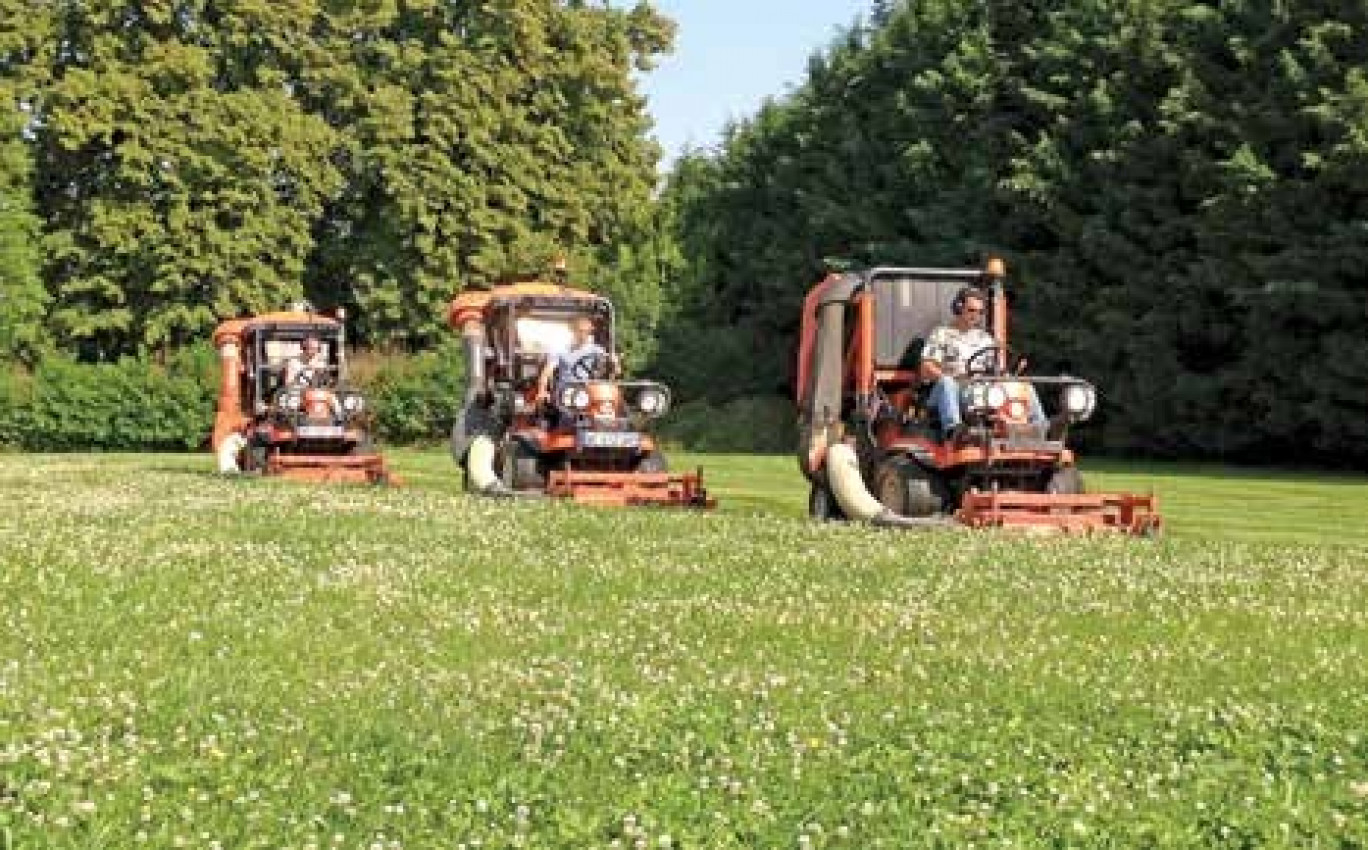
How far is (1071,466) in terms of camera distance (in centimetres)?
2109

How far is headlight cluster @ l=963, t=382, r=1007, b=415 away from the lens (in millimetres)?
20109

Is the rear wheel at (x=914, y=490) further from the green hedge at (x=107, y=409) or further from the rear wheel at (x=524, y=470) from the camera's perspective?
the green hedge at (x=107, y=409)

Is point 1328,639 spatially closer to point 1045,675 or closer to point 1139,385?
point 1045,675

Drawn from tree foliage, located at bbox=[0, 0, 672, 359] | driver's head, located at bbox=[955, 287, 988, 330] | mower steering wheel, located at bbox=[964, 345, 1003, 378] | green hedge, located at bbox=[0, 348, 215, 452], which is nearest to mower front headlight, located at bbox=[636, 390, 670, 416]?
driver's head, located at bbox=[955, 287, 988, 330]

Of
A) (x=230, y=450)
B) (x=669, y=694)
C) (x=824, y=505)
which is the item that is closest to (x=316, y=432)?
(x=230, y=450)

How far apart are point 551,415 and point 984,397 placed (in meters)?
8.71

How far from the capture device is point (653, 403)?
1067 inches

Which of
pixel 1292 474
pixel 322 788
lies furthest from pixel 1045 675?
pixel 1292 474

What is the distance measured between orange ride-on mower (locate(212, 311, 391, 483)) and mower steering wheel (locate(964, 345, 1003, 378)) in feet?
45.1

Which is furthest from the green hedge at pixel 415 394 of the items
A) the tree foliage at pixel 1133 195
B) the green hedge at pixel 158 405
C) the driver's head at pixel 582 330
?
the driver's head at pixel 582 330

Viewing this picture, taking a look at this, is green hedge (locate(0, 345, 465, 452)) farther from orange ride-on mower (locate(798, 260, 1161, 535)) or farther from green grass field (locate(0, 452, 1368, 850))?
green grass field (locate(0, 452, 1368, 850))

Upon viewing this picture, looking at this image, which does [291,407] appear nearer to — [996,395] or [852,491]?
[852,491]

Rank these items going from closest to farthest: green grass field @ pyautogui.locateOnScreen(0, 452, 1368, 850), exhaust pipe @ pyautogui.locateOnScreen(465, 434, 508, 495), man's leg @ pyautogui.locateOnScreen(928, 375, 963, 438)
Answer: green grass field @ pyautogui.locateOnScreen(0, 452, 1368, 850) → man's leg @ pyautogui.locateOnScreen(928, 375, 963, 438) → exhaust pipe @ pyautogui.locateOnScreen(465, 434, 508, 495)

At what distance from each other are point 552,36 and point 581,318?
4333 centimetres
